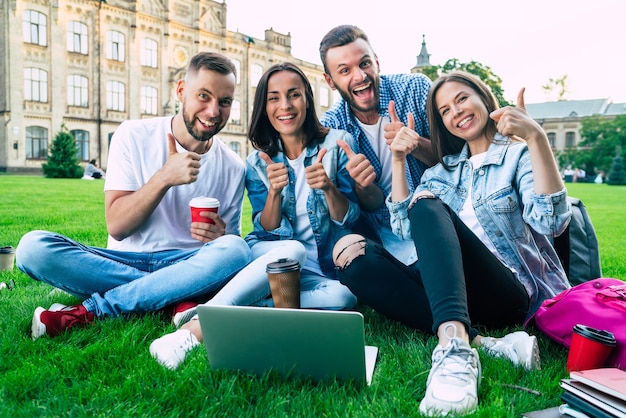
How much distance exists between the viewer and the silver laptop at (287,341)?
1568mm

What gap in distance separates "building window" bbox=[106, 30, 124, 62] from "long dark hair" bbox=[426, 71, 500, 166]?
28.6 meters

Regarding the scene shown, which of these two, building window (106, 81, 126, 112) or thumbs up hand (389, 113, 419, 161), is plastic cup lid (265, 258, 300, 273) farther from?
building window (106, 81, 126, 112)

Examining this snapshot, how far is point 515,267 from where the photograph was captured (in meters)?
2.29

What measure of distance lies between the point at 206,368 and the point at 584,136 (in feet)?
163

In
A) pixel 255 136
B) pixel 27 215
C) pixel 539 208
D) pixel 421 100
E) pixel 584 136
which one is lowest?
pixel 27 215

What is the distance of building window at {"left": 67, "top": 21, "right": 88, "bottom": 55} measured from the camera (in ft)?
86.2

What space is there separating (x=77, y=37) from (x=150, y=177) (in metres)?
27.6

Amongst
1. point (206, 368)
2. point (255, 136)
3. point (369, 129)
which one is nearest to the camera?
point (206, 368)

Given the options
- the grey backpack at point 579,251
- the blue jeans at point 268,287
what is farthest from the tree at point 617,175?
the blue jeans at point 268,287

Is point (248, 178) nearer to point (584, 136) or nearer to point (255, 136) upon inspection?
point (255, 136)

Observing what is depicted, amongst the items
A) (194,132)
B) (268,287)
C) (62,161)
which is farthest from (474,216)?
(62,161)

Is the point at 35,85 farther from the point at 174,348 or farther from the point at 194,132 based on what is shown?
the point at 174,348

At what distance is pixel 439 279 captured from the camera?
1.84 meters

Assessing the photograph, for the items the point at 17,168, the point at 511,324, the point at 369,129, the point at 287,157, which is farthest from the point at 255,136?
the point at 17,168
